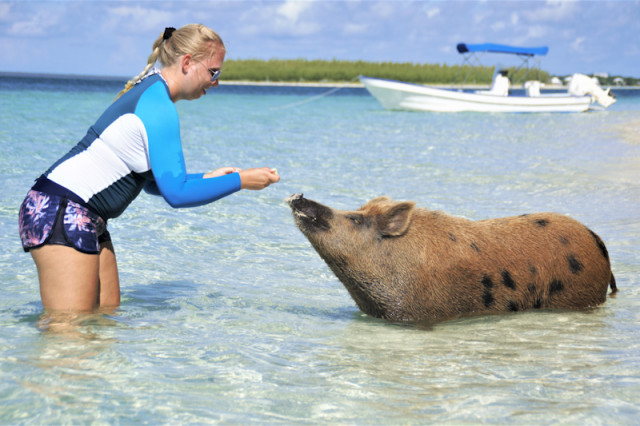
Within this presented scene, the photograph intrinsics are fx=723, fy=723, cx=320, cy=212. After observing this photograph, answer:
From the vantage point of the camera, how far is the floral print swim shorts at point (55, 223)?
4.53 m

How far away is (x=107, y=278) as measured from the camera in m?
5.21

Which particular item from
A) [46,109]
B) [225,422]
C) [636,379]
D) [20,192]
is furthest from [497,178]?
[46,109]

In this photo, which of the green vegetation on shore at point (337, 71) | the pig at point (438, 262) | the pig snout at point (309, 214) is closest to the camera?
the pig snout at point (309, 214)

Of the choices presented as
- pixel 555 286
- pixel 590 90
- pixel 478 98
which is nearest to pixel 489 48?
pixel 478 98

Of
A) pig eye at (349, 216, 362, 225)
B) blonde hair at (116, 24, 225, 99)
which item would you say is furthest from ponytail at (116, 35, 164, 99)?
pig eye at (349, 216, 362, 225)

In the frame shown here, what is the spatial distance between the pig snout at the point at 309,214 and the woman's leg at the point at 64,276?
1455 millimetres

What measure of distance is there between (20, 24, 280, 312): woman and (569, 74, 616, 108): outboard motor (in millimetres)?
42786

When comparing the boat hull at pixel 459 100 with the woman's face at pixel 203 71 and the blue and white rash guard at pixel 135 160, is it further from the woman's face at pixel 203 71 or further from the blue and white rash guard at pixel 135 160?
the blue and white rash guard at pixel 135 160

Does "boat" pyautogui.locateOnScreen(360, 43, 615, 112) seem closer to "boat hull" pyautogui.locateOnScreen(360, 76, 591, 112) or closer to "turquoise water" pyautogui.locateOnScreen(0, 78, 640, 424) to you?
"boat hull" pyautogui.locateOnScreen(360, 76, 591, 112)

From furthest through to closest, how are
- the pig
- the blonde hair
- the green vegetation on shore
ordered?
the green vegetation on shore
the pig
the blonde hair

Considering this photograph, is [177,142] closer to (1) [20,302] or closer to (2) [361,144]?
(1) [20,302]

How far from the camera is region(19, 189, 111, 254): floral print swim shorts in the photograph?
4.53 metres

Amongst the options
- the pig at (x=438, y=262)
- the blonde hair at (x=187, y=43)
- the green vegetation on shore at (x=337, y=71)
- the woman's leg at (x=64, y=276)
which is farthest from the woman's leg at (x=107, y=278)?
the green vegetation on shore at (x=337, y=71)

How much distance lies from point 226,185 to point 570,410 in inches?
95.5
